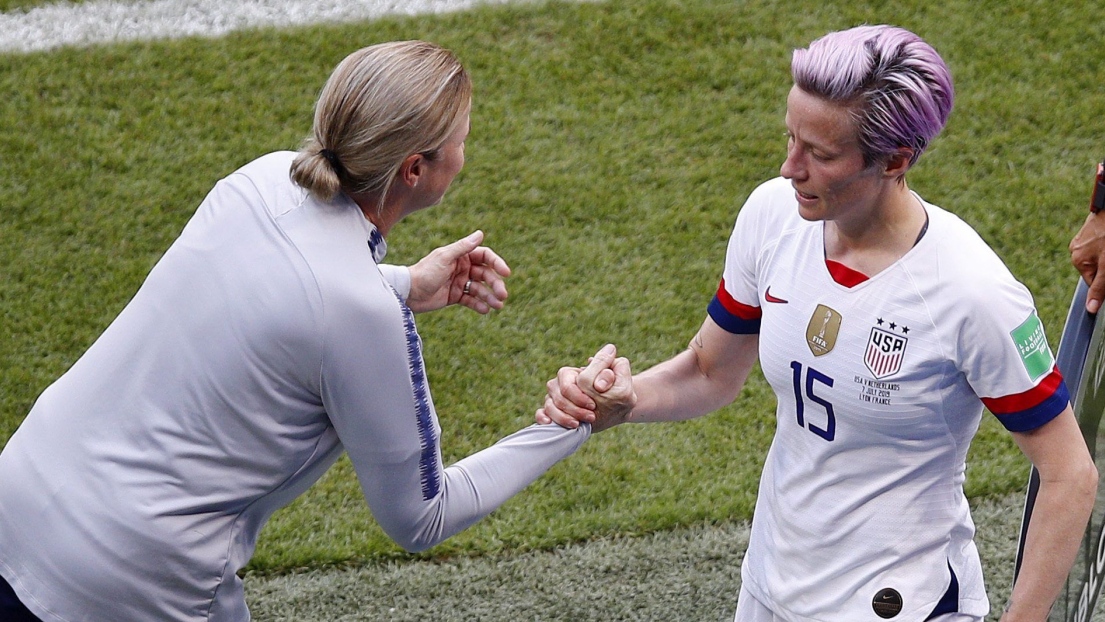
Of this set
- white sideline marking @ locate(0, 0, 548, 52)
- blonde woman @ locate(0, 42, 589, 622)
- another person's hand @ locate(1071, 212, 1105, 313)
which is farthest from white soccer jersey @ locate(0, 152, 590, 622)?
Answer: white sideline marking @ locate(0, 0, 548, 52)

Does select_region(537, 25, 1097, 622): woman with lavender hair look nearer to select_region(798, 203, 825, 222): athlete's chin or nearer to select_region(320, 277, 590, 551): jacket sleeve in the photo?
select_region(798, 203, 825, 222): athlete's chin

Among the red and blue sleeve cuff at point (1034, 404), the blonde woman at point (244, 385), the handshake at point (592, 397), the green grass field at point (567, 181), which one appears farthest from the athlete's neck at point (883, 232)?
the green grass field at point (567, 181)

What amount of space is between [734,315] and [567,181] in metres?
2.91

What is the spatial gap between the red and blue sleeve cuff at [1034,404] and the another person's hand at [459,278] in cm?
108

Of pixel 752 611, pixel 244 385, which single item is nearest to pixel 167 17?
pixel 244 385

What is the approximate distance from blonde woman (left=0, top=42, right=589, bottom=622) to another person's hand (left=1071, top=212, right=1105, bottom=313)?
1293 millimetres

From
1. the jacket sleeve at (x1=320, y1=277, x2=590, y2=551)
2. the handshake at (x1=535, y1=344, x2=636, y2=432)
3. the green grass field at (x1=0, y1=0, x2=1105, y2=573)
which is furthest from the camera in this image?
the green grass field at (x1=0, y1=0, x2=1105, y2=573)

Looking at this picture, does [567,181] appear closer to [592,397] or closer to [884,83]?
[592,397]

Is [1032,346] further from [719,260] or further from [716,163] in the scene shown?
[716,163]

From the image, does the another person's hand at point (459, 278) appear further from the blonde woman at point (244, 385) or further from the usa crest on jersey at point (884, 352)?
the usa crest on jersey at point (884, 352)

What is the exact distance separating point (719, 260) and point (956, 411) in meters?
2.89

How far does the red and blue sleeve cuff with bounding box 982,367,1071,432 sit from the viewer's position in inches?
83.5

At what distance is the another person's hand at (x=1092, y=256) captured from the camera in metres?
2.50

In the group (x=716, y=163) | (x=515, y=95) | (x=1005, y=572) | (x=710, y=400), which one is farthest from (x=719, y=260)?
(x=710, y=400)
